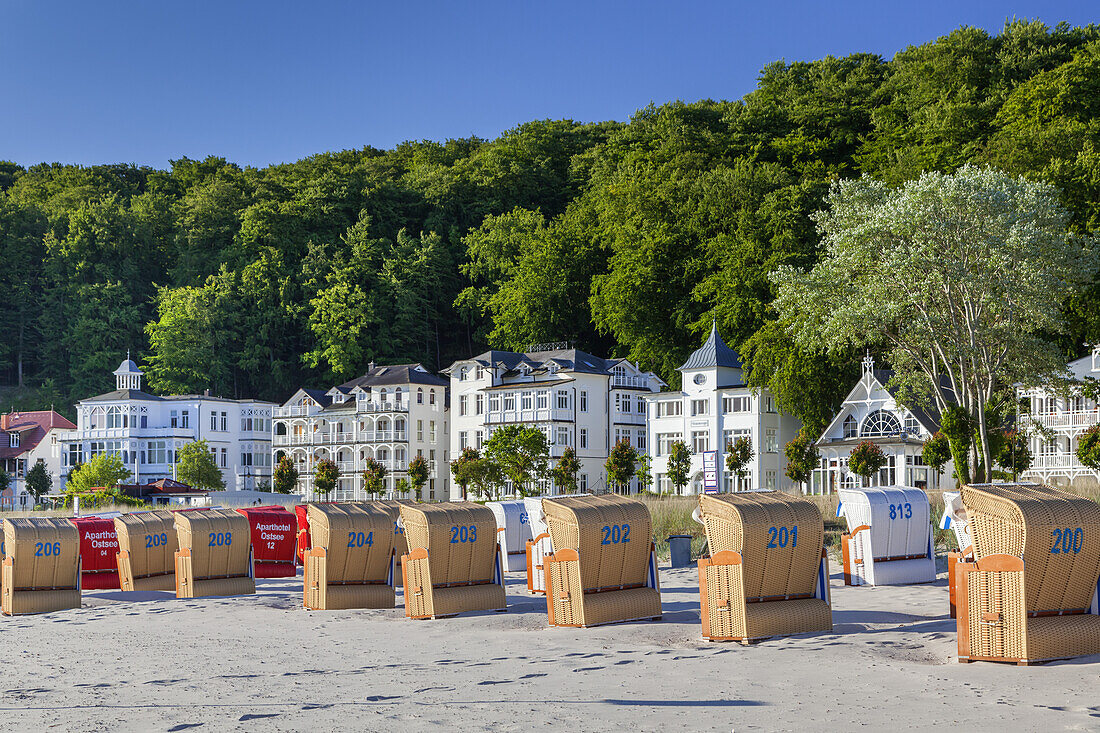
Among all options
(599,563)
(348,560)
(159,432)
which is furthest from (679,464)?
(599,563)

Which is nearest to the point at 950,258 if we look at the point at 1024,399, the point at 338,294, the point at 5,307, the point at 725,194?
the point at 1024,399

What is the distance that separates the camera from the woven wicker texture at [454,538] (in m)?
19.2

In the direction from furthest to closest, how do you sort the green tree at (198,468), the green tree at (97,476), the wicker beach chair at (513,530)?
the green tree at (198,468)
the green tree at (97,476)
the wicker beach chair at (513,530)

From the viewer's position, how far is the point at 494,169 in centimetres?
9550

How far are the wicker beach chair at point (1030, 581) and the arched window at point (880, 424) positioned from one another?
1771 inches

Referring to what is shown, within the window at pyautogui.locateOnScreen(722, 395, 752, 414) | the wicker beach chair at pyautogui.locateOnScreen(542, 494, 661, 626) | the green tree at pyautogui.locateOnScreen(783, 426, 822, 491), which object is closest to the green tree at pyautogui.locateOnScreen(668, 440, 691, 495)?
the window at pyautogui.locateOnScreen(722, 395, 752, 414)

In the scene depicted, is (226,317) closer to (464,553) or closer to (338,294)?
(338,294)

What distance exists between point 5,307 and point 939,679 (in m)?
107

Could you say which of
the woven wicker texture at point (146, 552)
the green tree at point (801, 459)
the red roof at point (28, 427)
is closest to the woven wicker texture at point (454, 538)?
the woven wicker texture at point (146, 552)

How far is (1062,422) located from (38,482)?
64875mm

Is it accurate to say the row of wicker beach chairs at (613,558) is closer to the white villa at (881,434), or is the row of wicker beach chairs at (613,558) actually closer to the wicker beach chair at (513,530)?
A: the wicker beach chair at (513,530)

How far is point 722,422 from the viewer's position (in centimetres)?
6372

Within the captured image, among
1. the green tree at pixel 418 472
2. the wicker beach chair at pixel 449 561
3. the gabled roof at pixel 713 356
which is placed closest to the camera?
the wicker beach chair at pixel 449 561

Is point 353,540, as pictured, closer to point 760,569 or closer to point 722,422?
point 760,569
